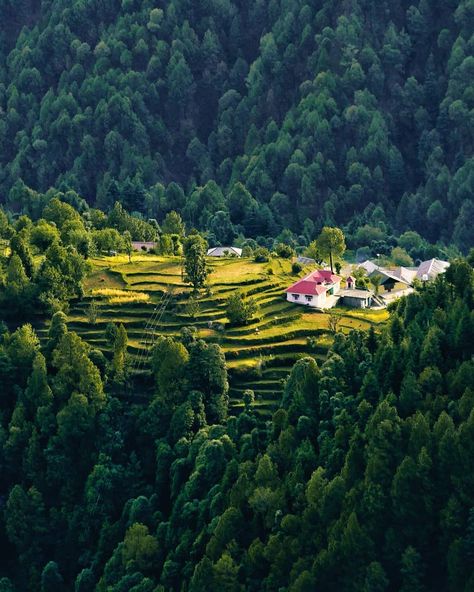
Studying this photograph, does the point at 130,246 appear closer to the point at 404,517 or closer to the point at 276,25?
the point at 404,517

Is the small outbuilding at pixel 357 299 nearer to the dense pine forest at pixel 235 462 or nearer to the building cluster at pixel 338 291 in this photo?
A: the building cluster at pixel 338 291

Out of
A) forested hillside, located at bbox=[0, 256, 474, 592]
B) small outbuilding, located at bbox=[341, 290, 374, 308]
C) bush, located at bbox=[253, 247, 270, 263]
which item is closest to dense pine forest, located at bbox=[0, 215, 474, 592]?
forested hillside, located at bbox=[0, 256, 474, 592]

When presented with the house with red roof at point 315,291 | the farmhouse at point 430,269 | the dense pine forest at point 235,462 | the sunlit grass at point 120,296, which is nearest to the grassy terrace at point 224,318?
the sunlit grass at point 120,296

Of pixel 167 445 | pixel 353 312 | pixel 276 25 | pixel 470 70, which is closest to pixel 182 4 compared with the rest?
pixel 276 25

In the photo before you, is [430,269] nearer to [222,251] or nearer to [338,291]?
[222,251]

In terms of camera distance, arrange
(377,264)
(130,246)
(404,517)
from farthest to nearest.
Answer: (377,264)
(130,246)
(404,517)

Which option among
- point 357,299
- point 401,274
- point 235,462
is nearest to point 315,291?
point 357,299

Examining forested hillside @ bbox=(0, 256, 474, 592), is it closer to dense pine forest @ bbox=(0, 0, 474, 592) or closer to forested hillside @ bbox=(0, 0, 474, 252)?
dense pine forest @ bbox=(0, 0, 474, 592)

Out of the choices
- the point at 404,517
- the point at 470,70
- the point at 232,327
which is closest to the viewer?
the point at 404,517
